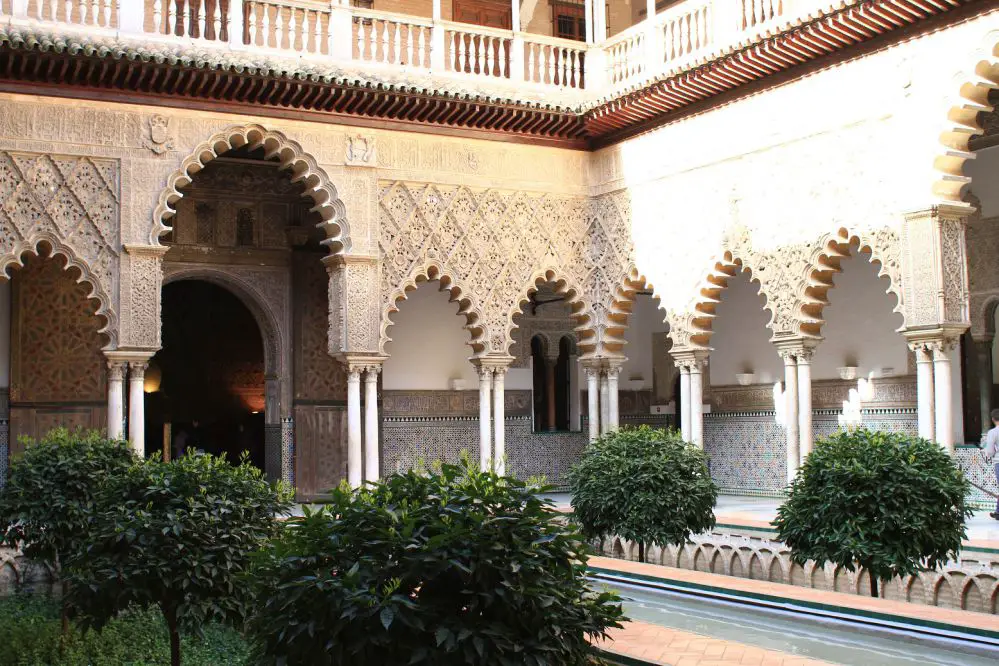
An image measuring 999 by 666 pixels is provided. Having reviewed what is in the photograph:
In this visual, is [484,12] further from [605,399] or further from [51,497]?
[51,497]

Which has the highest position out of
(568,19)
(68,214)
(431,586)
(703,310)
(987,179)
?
(568,19)

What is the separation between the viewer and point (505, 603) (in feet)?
11.1

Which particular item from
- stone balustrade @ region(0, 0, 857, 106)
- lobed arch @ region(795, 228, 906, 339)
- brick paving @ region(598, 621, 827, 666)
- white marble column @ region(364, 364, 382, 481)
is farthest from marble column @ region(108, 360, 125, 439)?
brick paving @ region(598, 621, 827, 666)

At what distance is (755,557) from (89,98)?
7075mm

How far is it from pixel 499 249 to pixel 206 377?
5.68m

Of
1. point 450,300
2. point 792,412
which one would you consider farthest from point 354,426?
point 792,412

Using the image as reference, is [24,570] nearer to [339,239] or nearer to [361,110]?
[339,239]

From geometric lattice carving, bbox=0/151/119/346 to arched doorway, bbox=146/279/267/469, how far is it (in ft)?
14.7

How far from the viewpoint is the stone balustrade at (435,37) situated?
10836 millimetres

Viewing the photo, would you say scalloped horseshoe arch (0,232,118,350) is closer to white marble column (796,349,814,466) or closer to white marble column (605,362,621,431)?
white marble column (605,362,621,431)

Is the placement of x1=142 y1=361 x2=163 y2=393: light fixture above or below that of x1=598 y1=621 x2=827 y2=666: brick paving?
above

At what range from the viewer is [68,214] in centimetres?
1085

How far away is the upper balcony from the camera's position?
10250mm

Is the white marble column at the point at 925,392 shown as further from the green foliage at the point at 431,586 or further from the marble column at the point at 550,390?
the green foliage at the point at 431,586
